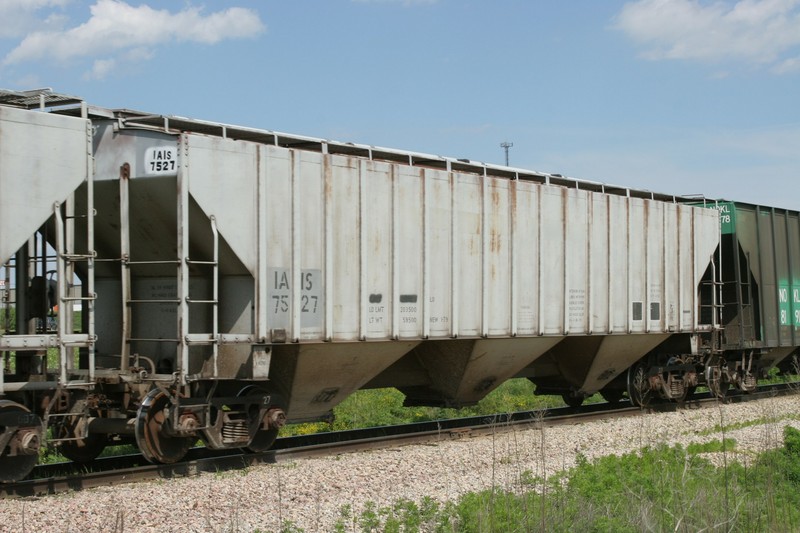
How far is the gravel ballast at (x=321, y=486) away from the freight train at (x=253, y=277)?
35.9 inches

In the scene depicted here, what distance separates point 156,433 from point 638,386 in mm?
10289

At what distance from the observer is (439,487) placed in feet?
30.5

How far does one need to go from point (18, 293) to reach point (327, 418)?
14.9 ft

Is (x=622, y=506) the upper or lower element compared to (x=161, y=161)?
lower

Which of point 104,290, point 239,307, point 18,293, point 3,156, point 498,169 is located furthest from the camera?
point 498,169

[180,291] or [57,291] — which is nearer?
[57,291]

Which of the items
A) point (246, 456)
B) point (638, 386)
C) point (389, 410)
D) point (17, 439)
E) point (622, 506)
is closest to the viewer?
point (622, 506)

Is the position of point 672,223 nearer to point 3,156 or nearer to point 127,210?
point 127,210

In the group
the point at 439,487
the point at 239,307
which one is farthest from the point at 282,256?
the point at 439,487

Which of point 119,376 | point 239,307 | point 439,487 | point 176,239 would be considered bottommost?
point 439,487

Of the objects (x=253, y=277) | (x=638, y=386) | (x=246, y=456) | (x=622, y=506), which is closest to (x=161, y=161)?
(x=253, y=277)

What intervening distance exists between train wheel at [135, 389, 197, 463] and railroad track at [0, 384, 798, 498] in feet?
0.49

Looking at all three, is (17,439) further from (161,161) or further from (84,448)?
(161,161)

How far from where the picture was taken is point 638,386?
17.2 m
